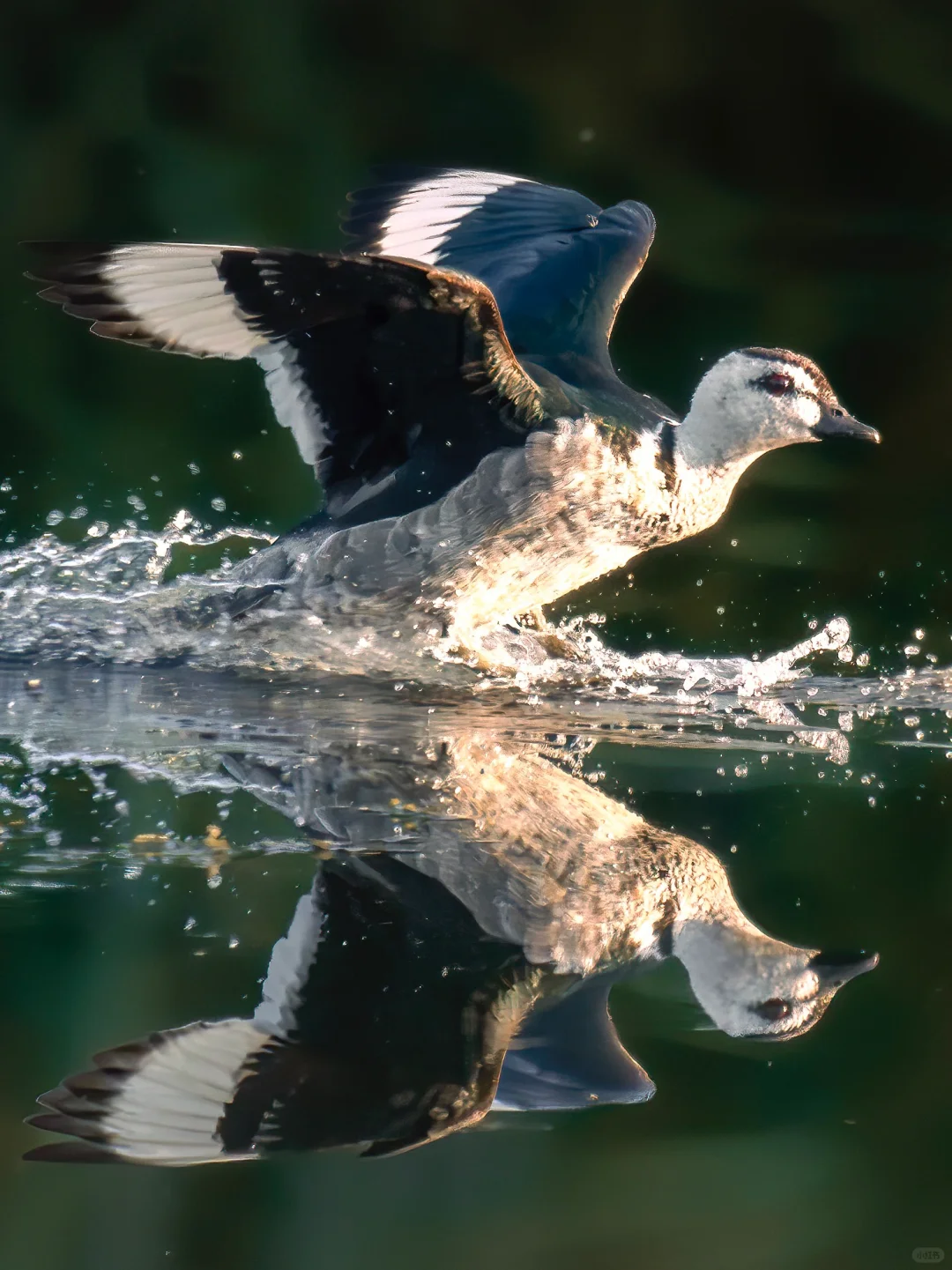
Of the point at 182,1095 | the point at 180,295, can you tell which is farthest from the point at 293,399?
the point at 182,1095

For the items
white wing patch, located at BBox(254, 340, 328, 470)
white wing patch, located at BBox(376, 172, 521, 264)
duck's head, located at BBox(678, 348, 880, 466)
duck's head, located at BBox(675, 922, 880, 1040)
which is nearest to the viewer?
duck's head, located at BBox(675, 922, 880, 1040)

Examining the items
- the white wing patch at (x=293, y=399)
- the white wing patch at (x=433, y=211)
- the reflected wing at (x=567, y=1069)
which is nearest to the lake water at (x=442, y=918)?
the reflected wing at (x=567, y=1069)

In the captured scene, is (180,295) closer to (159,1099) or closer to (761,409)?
(761,409)

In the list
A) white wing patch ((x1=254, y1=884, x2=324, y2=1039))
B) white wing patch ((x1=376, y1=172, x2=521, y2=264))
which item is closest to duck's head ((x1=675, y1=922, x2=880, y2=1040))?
white wing patch ((x1=254, y1=884, x2=324, y2=1039))

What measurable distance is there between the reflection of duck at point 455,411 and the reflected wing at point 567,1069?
1.01 m

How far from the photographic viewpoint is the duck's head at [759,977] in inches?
27.8

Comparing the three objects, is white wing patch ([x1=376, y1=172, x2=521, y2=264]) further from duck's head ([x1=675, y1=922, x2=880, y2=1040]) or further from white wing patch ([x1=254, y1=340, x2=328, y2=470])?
duck's head ([x1=675, y1=922, x2=880, y2=1040])

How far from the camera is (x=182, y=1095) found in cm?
63

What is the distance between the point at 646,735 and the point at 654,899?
724 mm

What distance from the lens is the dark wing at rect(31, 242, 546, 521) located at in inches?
60.2

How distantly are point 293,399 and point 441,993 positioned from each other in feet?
4.44

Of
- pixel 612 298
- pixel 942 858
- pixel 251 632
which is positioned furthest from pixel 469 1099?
pixel 612 298

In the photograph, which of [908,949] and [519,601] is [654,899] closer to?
[908,949]

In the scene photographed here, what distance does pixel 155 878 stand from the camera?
902 millimetres
